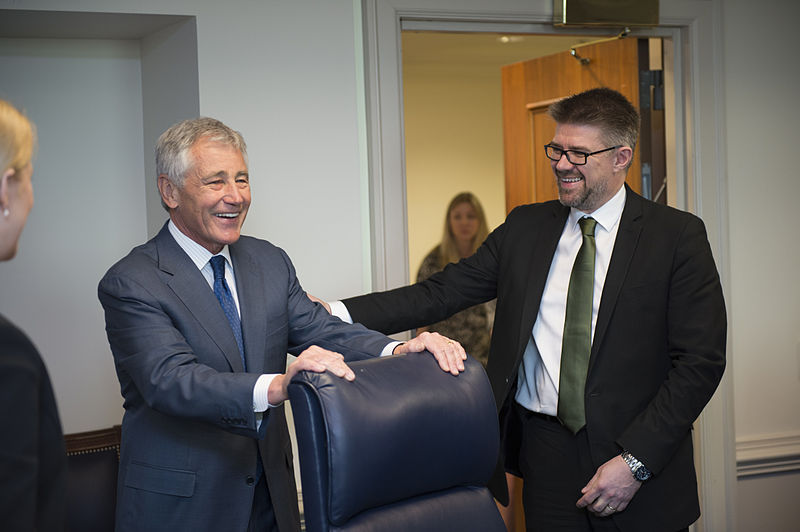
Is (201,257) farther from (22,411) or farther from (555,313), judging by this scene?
(555,313)

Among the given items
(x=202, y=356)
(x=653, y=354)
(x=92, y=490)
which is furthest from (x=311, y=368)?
(x=92, y=490)

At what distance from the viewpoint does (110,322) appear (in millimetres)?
1857

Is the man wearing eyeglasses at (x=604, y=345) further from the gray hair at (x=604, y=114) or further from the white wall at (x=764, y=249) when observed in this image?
the white wall at (x=764, y=249)

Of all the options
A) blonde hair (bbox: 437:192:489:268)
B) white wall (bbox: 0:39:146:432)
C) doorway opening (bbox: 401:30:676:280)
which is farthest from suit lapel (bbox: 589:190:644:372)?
blonde hair (bbox: 437:192:489:268)

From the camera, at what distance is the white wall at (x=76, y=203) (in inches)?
117

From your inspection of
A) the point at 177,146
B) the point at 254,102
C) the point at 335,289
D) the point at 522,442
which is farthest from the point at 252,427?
the point at 254,102

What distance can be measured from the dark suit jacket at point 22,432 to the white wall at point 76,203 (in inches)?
76.1

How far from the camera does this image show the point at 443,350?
1685mm

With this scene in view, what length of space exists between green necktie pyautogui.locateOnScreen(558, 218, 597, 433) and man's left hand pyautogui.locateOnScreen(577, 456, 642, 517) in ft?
0.45

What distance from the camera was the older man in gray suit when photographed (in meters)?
1.70

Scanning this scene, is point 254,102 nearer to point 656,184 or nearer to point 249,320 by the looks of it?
point 249,320

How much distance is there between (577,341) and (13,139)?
152 cm

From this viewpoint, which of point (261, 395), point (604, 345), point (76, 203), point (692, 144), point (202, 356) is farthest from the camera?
point (692, 144)

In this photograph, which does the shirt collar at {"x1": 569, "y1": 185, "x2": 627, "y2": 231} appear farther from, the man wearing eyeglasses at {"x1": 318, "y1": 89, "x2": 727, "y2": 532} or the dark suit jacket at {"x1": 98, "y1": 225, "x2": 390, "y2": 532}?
the dark suit jacket at {"x1": 98, "y1": 225, "x2": 390, "y2": 532}
